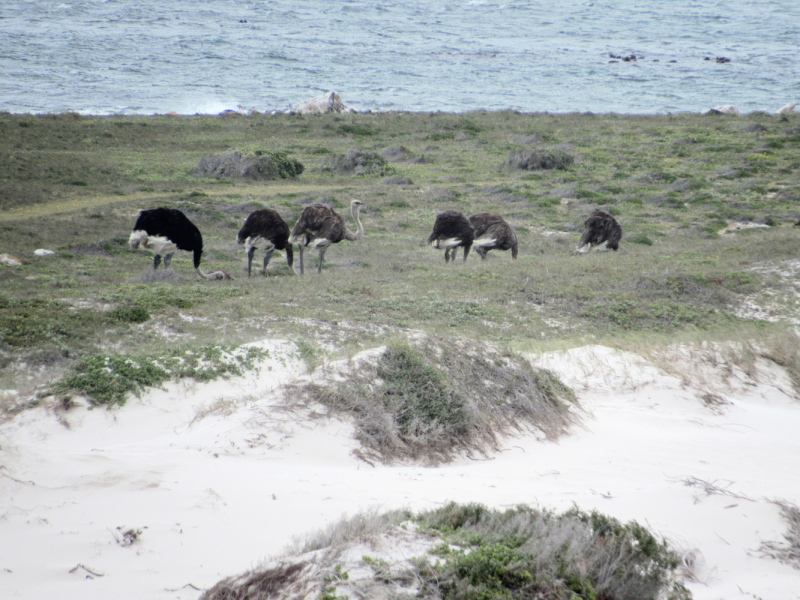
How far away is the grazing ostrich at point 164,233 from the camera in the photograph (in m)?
13.5

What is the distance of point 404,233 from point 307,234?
5.92 metres

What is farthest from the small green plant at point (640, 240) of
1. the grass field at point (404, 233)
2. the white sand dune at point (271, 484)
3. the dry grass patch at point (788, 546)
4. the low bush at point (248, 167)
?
the dry grass patch at point (788, 546)

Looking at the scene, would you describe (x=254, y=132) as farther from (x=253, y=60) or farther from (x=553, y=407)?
(x=253, y=60)

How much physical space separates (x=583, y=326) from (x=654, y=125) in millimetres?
39200

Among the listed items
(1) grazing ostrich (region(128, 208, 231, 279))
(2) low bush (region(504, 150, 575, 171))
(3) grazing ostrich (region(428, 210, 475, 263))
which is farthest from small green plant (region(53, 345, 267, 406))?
(2) low bush (region(504, 150, 575, 171))

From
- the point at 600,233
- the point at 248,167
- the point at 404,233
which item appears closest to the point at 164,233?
the point at 404,233

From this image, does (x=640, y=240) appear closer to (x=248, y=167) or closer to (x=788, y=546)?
(x=788, y=546)

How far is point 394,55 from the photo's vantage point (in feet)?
335

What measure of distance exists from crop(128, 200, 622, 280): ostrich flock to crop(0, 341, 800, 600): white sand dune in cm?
790

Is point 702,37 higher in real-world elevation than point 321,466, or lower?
higher

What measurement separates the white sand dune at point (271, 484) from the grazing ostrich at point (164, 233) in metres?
7.77

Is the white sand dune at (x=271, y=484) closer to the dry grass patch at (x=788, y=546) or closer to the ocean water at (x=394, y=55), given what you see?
the dry grass patch at (x=788, y=546)

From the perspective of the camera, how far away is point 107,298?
33.4 feet

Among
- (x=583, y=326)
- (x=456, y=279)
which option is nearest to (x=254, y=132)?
(x=456, y=279)
